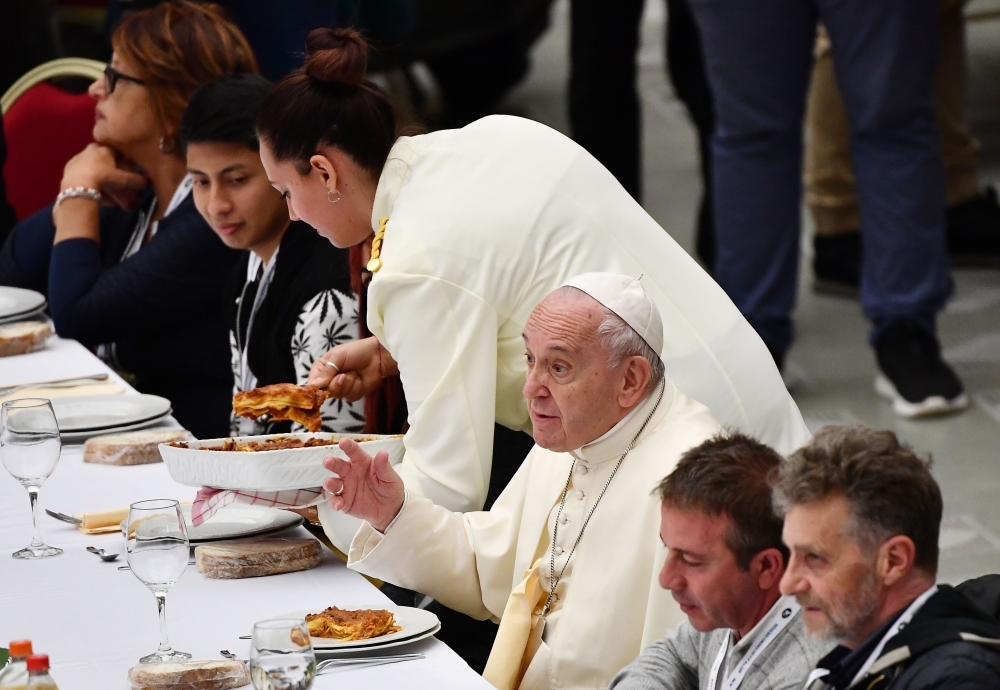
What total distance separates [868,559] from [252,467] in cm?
106

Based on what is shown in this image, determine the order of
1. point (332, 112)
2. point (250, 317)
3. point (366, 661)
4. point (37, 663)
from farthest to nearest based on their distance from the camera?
point (250, 317), point (332, 112), point (366, 661), point (37, 663)

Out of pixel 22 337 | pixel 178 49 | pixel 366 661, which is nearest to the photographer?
pixel 366 661

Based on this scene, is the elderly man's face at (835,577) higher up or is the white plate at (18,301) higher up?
the elderly man's face at (835,577)

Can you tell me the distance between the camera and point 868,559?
1.78m

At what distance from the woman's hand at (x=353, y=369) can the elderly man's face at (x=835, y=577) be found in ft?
4.33

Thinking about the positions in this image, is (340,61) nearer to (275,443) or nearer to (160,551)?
(275,443)

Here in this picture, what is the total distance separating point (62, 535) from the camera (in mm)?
2680

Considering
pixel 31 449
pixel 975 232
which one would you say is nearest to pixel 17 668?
pixel 31 449

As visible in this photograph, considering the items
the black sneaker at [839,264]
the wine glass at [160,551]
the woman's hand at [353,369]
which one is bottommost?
the black sneaker at [839,264]

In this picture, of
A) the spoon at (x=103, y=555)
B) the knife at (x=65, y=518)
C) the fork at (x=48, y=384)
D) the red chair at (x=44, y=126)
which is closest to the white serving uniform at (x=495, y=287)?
the spoon at (x=103, y=555)

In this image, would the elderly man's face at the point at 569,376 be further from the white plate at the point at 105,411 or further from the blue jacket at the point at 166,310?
the blue jacket at the point at 166,310

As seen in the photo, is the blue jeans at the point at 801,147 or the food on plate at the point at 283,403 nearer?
the food on plate at the point at 283,403

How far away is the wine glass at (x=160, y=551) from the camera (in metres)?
2.10

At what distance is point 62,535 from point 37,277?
2.11m
